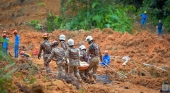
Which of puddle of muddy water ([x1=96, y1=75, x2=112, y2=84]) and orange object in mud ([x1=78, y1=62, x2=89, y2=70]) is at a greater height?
orange object in mud ([x1=78, y1=62, x2=89, y2=70])

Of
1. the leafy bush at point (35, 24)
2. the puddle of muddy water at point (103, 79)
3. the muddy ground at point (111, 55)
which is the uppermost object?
the leafy bush at point (35, 24)

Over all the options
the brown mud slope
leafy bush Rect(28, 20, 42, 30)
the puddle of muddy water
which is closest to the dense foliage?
leafy bush Rect(28, 20, 42, 30)

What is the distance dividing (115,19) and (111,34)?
426cm

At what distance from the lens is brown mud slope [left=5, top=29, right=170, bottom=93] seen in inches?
497

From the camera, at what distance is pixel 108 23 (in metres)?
28.7

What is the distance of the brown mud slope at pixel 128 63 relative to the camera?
1262 centimetres

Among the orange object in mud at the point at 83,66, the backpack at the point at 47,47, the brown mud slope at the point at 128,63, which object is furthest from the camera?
the backpack at the point at 47,47

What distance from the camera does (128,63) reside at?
1916 centimetres

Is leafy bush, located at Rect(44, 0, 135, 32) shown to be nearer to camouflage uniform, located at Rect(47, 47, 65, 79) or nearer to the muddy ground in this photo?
the muddy ground

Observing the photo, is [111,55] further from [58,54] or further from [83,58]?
[58,54]

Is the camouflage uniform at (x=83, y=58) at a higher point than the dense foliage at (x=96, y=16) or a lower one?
lower

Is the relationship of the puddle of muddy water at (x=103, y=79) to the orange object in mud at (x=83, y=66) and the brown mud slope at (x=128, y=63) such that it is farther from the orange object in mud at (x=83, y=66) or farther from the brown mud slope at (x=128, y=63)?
the orange object in mud at (x=83, y=66)

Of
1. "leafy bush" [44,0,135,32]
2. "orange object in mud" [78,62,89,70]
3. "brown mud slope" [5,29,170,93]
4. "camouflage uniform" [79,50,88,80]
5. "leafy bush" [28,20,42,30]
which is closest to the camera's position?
"brown mud slope" [5,29,170,93]

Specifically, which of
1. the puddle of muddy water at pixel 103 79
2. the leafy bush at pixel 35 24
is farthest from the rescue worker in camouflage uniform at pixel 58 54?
the leafy bush at pixel 35 24
